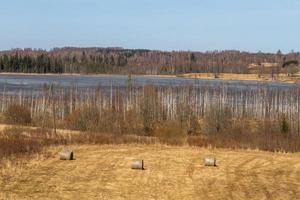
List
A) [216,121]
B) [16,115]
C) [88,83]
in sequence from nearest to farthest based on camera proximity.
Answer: [216,121] → [16,115] → [88,83]

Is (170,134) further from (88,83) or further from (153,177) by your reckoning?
(88,83)

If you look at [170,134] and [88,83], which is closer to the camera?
[170,134]

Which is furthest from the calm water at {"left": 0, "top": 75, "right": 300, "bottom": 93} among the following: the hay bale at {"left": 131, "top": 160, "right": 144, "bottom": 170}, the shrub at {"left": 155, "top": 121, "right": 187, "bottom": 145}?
the hay bale at {"left": 131, "top": 160, "right": 144, "bottom": 170}

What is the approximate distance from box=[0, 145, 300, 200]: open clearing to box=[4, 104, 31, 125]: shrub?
17909mm

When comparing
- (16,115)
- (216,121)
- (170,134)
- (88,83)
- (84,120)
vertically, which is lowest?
(170,134)

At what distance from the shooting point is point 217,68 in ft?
652

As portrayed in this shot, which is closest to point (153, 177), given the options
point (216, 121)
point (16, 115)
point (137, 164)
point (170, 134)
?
point (137, 164)

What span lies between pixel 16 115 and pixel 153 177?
2531 centimetres

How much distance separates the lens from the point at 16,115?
42906mm

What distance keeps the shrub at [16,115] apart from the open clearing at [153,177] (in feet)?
58.8

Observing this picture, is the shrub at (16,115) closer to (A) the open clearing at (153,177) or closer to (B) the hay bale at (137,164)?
(A) the open clearing at (153,177)

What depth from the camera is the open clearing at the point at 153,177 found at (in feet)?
55.4

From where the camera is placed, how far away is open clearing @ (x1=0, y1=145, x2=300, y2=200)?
16892 mm

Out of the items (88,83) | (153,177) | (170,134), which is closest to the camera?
(153,177)
